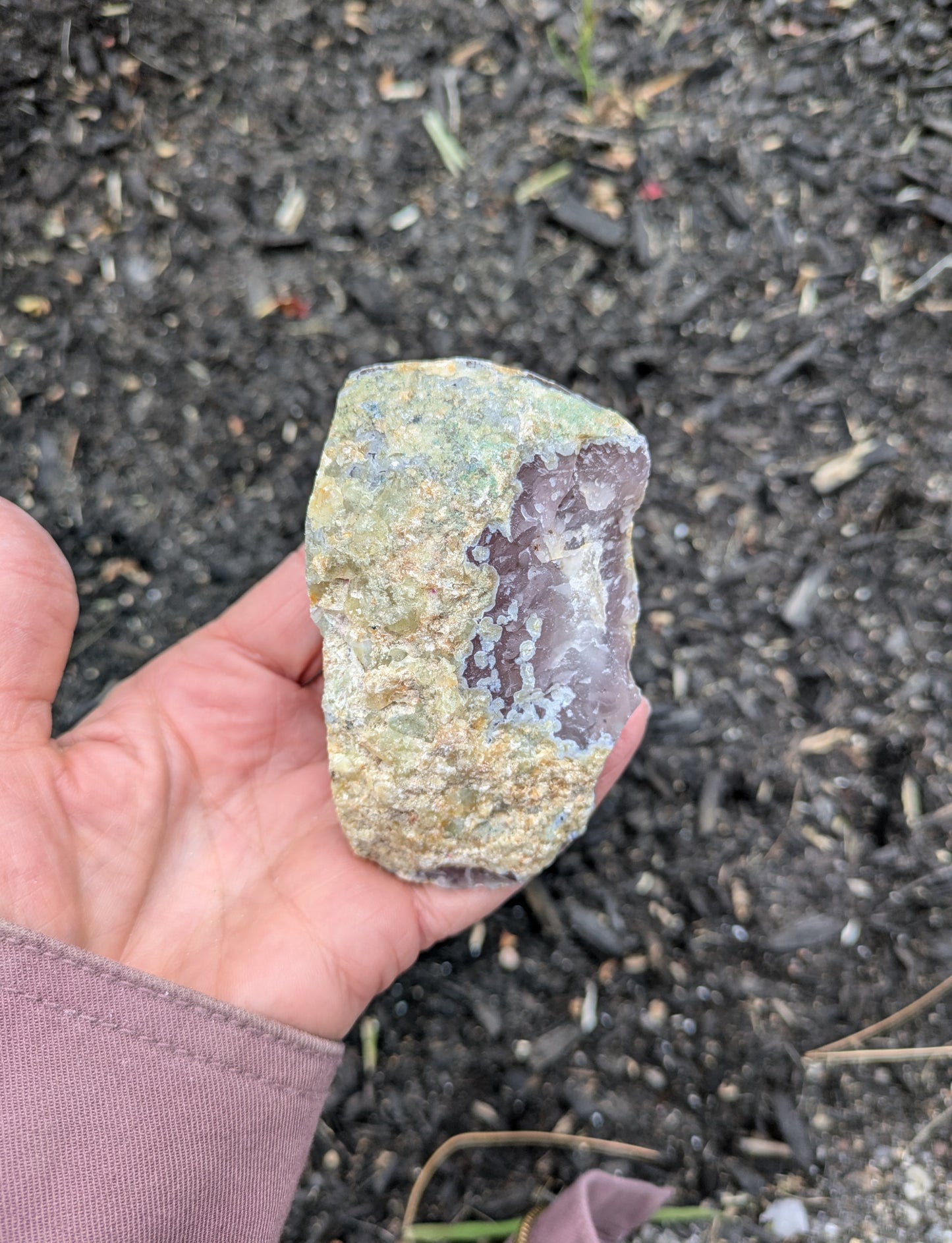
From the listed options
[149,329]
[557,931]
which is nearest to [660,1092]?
[557,931]

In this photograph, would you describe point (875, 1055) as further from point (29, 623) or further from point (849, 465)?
point (29, 623)

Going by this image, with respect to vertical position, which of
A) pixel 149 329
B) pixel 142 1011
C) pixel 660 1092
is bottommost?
pixel 660 1092

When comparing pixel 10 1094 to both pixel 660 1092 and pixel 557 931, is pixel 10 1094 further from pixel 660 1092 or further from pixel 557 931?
pixel 660 1092

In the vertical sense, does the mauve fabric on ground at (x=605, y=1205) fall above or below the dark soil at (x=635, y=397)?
below

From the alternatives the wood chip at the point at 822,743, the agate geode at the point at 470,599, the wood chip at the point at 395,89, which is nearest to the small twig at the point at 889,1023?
the wood chip at the point at 822,743

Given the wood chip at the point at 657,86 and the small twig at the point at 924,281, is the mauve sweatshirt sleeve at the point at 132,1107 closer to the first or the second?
the small twig at the point at 924,281

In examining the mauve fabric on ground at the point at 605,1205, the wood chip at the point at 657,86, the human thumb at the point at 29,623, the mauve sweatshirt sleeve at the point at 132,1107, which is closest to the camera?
the mauve sweatshirt sleeve at the point at 132,1107

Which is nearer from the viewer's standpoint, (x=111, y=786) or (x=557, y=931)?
(x=111, y=786)
